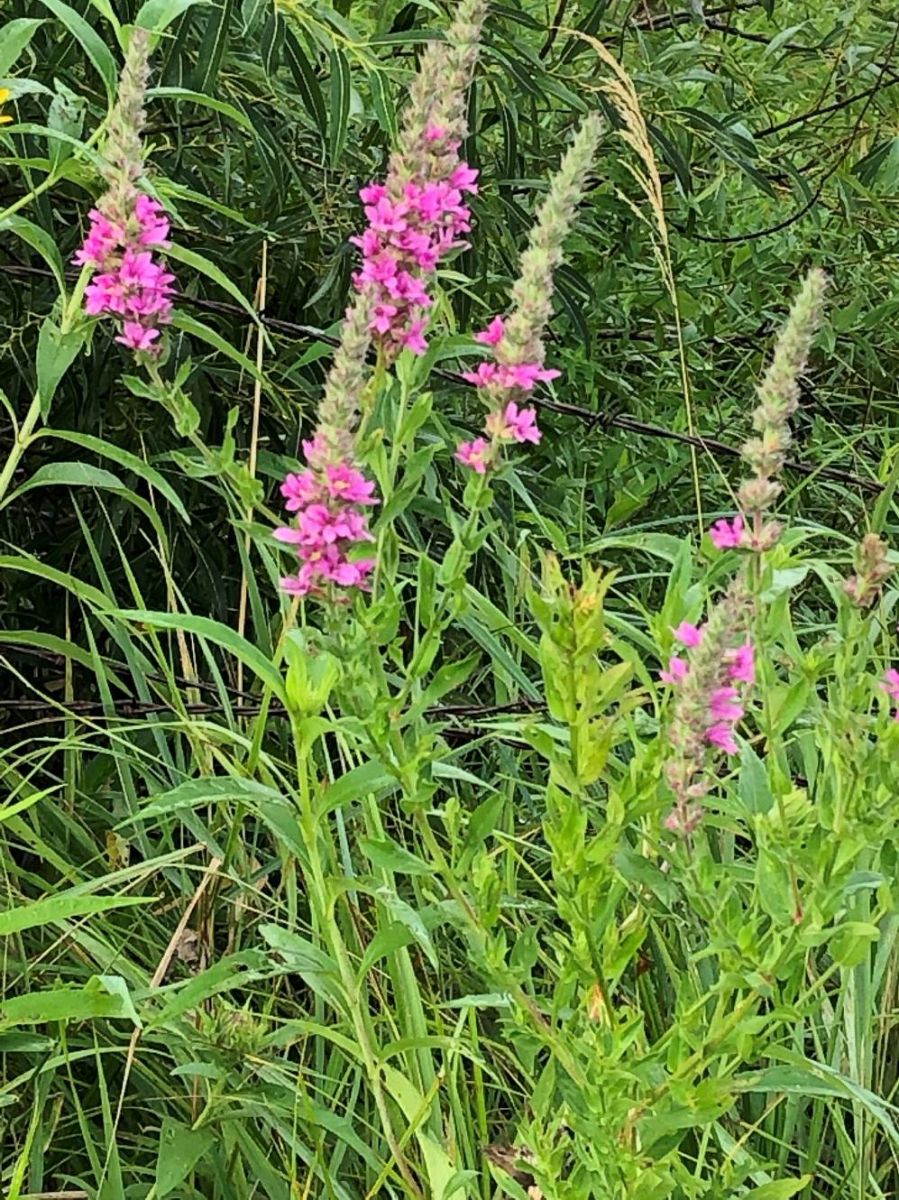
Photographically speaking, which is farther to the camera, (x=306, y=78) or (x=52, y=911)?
(x=306, y=78)

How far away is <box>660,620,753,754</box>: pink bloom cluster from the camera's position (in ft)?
2.17

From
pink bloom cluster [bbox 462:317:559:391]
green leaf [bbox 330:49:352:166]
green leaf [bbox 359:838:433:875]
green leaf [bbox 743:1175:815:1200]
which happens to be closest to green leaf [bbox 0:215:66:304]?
green leaf [bbox 330:49:352:166]

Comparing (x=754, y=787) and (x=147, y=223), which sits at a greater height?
(x=147, y=223)

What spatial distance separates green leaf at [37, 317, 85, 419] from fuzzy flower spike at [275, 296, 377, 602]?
0.31 metres

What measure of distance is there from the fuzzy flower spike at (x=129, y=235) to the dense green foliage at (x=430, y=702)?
0.19ft

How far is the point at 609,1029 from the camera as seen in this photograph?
0.71 m

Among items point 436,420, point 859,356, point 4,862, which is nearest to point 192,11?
point 436,420

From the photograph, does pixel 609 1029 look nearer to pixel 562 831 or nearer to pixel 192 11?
pixel 562 831

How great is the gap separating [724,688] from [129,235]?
0.43 metres

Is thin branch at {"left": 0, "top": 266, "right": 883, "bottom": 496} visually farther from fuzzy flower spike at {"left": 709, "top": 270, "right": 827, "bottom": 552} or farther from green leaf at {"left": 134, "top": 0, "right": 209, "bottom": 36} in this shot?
fuzzy flower spike at {"left": 709, "top": 270, "right": 827, "bottom": 552}

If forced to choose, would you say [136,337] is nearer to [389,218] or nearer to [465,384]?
[389,218]

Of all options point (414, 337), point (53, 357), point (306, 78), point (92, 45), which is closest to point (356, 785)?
point (414, 337)

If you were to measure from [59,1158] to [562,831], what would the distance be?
2.15 ft

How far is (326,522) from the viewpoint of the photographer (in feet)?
2.19
